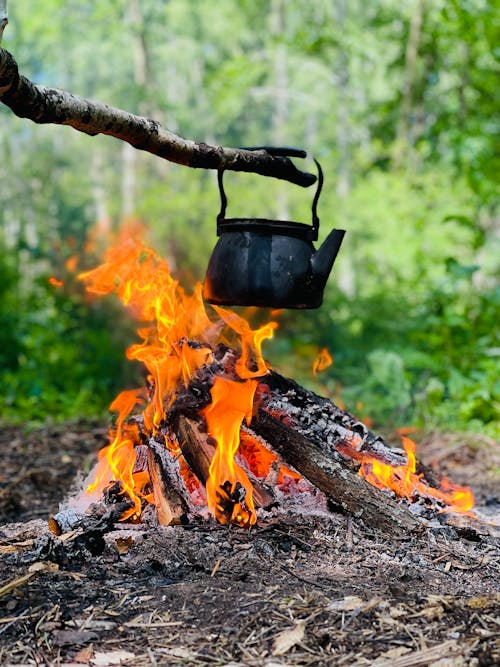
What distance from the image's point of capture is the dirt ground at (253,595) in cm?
229

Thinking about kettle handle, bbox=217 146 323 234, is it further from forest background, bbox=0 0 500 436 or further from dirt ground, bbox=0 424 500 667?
dirt ground, bbox=0 424 500 667

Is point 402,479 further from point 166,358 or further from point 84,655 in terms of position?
point 84,655

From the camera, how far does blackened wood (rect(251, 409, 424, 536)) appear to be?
10.7ft

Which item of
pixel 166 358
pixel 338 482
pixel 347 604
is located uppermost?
pixel 166 358

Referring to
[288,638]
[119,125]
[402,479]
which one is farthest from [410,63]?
[288,638]

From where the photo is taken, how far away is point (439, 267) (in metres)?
10.4

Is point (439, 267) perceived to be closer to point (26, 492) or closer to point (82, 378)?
point (82, 378)

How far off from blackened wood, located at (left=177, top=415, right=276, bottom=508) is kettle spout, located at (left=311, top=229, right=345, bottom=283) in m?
0.95

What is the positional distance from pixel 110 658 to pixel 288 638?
56 centimetres

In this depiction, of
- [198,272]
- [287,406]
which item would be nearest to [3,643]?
[287,406]

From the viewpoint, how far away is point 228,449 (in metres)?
3.37

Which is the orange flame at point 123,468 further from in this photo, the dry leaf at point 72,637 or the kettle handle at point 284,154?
the kettle handle at point 284,154

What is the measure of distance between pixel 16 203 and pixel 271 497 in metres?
30.2

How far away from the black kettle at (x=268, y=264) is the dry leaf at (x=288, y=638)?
1238mm
